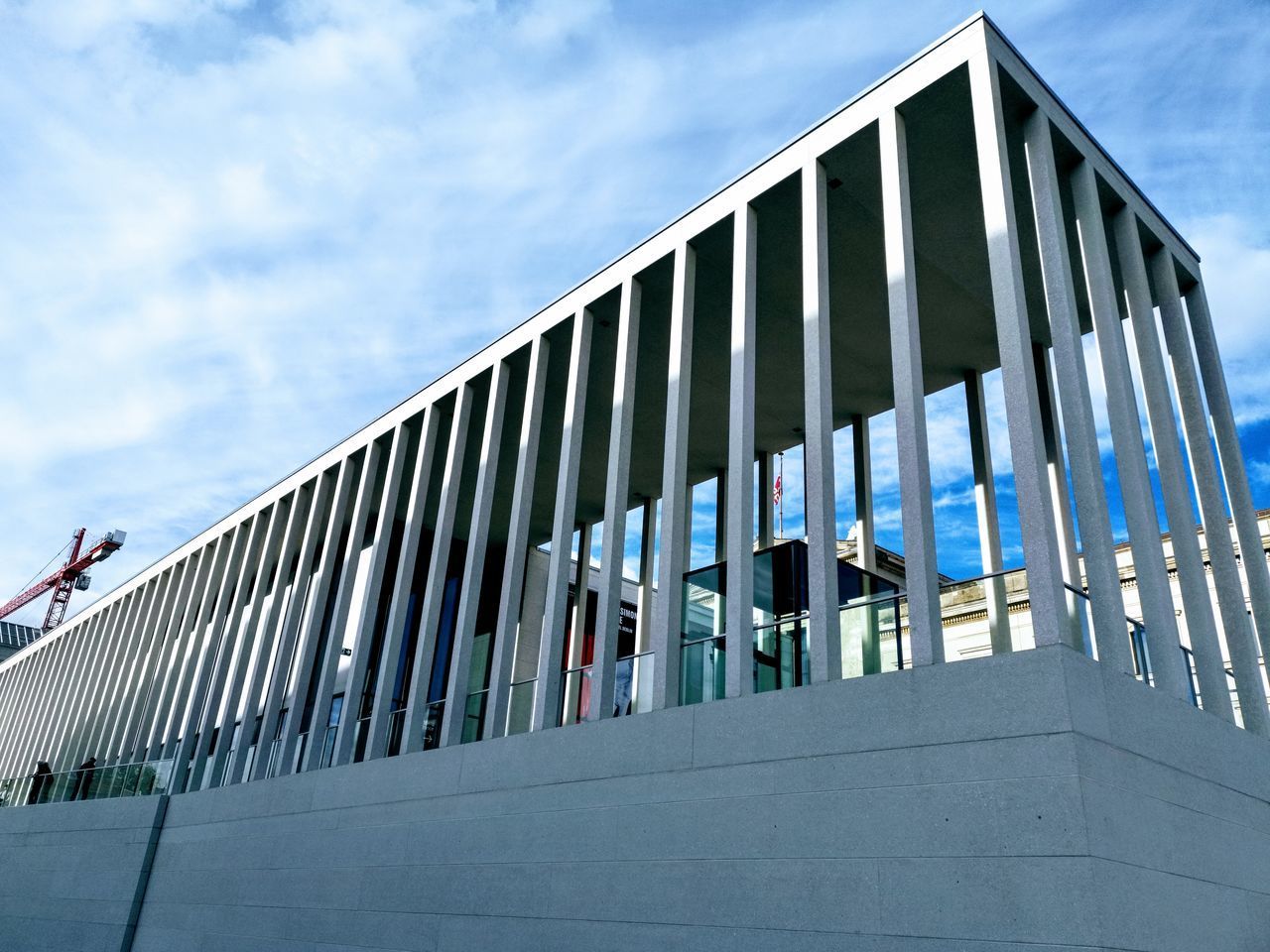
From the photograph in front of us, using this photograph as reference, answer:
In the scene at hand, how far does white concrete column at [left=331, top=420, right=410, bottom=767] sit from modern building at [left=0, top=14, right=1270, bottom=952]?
8cm

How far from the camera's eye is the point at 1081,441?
887cm

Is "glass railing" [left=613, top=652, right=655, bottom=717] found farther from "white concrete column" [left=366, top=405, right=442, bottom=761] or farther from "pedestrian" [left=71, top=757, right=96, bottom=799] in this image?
"pedestrian" [left=71, top=757, right=96, bottom=799]

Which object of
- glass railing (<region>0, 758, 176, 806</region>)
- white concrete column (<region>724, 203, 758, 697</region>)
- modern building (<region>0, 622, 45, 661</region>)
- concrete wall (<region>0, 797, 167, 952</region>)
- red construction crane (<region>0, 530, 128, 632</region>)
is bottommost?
concrete wall (<region>0, 797, 167, 952</region>)

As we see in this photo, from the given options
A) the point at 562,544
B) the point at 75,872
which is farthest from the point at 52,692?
the point at 562,544

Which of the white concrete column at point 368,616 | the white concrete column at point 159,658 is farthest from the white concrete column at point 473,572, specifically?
the white concrete column at point 159,658

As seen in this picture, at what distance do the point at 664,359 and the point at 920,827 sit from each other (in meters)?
9.71

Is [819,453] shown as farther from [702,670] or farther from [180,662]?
[180,662]

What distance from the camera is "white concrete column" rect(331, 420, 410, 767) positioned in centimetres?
1477

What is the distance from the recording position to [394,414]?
1823 centimetres

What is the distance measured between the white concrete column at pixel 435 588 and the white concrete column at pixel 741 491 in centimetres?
516

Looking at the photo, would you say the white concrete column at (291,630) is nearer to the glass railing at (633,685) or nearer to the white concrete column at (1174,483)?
the glass railing at (633,685)

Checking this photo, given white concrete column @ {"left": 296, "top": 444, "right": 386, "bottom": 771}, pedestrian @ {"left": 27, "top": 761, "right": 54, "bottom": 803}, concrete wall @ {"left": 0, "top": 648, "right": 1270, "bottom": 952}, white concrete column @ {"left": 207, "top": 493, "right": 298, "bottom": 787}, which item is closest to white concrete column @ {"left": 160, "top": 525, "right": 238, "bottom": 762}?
white concrete column @ {"left": 207, "top": 493, "right": 298, "bottom": 787}

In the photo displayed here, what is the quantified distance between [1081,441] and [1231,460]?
4963 mm

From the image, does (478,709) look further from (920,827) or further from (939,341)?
(939,341)
